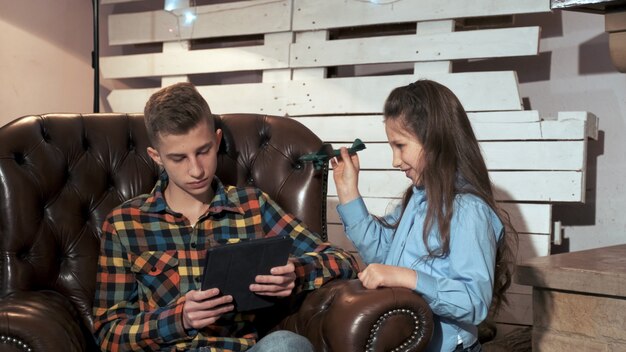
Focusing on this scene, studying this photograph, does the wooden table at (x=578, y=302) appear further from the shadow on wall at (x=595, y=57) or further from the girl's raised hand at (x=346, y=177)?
the shadow on wall at (x=595, y=57)

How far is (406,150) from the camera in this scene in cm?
199

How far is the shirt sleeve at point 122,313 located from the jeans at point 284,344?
0.67 feet

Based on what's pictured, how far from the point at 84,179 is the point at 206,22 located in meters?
1.41

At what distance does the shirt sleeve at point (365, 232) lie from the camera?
2186 millimetres

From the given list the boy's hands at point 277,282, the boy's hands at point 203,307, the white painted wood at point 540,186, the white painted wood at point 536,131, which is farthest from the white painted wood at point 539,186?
the boy's hands at point 203,307

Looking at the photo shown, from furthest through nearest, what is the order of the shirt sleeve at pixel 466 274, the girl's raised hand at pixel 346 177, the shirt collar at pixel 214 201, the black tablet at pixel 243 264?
the girl's raised hand at pixel 346 177, the shirt collar at pixel 214 201, the shirt sleeve at pixel 466 274, the black tablet at pixel 243 264

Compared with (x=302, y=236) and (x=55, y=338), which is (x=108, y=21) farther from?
(x=55, y=338)

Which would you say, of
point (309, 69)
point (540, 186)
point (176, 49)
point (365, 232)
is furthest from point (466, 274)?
point (176, 49)

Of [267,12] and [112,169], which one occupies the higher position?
[267,12]

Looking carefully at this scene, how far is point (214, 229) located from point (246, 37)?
5.38ft

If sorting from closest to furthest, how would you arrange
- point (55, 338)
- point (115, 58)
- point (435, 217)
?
point (55, 338), point (435, 217), point (115, 58)

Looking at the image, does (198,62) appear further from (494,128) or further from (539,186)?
(539,186)

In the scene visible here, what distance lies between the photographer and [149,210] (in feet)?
6.89

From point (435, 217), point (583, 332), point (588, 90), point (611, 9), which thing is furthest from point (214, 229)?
point (588, 90)
